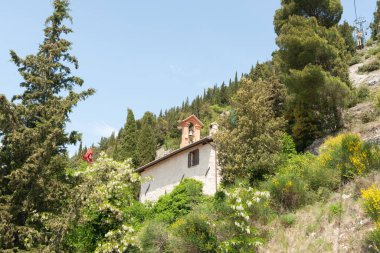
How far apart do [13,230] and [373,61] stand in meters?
32.1

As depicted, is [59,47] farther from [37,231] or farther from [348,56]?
[348,56]

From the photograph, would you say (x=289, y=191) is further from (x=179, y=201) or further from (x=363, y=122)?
(x=179, y=201)

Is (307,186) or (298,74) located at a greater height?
(298,74)

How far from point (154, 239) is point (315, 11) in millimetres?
19705

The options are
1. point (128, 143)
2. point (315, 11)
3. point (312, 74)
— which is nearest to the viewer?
point (312, 74)

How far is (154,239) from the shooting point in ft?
57.0

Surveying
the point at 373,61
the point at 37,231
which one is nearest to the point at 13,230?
the point at 37,231

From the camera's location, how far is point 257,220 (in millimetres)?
14727

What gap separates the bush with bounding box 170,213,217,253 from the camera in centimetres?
1484

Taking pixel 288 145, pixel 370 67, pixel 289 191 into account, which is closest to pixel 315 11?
pixel 370 67

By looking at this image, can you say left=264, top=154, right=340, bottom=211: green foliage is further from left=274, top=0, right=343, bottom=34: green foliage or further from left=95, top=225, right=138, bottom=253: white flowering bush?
left=274, top=0, right=343, bottom=34: green foliage

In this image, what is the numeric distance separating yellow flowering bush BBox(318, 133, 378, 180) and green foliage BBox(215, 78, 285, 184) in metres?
4.62

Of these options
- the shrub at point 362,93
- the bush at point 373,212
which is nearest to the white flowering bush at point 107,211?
the bush at point 373,212

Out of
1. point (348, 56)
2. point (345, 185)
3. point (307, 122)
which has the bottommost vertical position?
point (345, 185)
